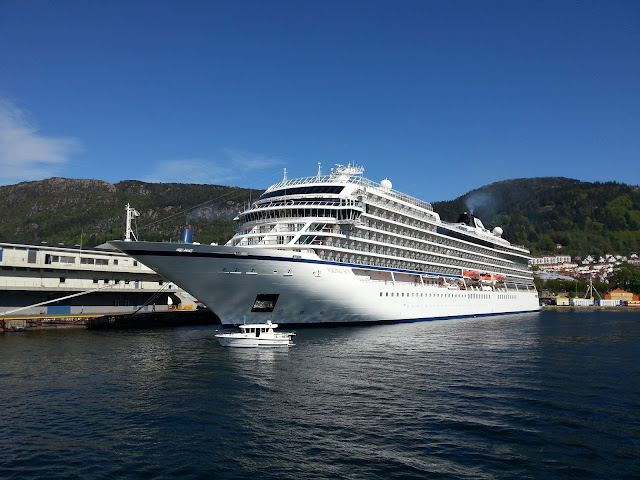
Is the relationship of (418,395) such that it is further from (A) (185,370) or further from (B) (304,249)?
(B) (304,249)

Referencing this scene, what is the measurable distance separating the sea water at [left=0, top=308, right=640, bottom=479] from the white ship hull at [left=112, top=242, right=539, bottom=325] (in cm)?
639

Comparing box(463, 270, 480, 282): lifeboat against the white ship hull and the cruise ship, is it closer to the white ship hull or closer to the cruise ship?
the cruise ship

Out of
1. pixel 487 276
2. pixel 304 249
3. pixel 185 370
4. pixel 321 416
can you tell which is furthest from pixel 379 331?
pixel 487 276

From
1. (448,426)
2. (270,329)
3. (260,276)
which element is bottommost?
(448,426)

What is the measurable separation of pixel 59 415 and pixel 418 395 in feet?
45.0

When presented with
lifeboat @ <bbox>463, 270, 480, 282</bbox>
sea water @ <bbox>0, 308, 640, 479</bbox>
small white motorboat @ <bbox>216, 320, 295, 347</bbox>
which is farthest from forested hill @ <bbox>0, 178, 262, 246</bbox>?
sea water @ <bbox>0, 308, 640, 479</bbox>

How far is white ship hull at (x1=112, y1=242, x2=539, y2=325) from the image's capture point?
33.8 metres

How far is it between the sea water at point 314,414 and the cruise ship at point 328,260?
6.67 metres

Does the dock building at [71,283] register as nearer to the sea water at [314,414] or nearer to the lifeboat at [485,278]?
the sea water at [314,414]

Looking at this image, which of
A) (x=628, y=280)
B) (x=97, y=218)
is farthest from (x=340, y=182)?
(x=628, y=280)

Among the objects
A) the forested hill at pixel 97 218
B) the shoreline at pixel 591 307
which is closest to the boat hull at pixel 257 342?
the forested hill at pixel 97 218

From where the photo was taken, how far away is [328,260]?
40.8 meters

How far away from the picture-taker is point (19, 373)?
22734 millimetres

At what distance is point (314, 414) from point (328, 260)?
953 inches
